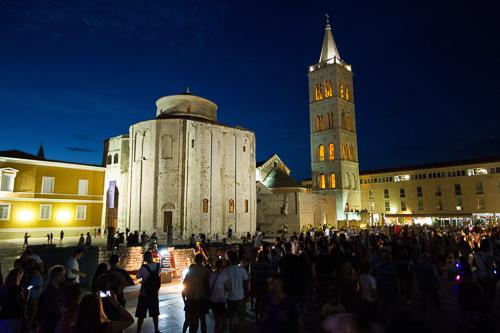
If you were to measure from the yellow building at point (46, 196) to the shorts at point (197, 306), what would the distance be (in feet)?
92.9

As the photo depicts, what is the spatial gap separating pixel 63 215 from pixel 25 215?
3.08 meters

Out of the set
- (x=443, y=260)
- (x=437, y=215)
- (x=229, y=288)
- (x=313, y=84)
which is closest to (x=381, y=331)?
(x=229, y=288)

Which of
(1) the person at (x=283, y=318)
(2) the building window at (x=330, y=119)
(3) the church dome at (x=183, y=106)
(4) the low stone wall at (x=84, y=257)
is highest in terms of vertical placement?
(2) the building window at (x=330, y=119)

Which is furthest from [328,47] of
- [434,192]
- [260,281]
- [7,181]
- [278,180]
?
[260,281]

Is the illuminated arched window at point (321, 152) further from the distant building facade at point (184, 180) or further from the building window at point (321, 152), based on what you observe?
the distant building facade at point (184, 180)

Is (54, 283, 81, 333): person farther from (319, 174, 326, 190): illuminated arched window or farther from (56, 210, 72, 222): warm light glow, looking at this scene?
(319, 174, 326, 190): illuminated arched window

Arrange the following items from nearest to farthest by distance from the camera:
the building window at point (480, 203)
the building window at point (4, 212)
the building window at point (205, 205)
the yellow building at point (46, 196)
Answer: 1. the building window at point (4, 212)
2. the yellow building at point (46, 196)
3. the building window at point (205, 205)
4. the building window at point (480, 203)

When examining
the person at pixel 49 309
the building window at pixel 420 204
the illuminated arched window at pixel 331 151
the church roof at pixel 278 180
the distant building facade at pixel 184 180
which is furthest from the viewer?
the building window at pixel 420 204

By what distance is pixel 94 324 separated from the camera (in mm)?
3510

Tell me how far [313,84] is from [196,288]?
50735 millimetres

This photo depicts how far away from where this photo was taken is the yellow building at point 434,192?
157 feet

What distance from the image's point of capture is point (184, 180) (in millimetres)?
29266

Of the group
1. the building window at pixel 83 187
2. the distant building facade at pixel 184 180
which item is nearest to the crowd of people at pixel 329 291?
the distant building facade at pixel 184 180

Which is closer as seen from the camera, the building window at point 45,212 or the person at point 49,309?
the person at point 49,309
